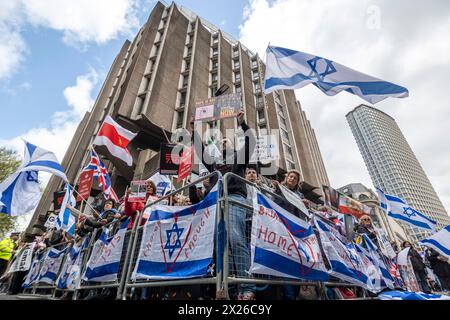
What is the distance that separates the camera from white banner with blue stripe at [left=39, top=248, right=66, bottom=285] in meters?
5.82

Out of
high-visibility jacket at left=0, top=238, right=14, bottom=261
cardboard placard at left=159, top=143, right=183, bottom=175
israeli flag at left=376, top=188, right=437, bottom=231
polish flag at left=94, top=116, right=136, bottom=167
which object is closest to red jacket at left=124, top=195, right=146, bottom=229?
polish flag at left=94, top=116, right=136, bottom=167

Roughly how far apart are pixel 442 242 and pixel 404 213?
3332mm

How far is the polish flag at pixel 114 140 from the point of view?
7984 millimetres

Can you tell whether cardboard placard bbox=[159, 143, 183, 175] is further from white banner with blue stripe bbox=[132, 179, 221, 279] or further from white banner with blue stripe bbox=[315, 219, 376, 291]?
white banner with blue stripe bbox=[315, 219, 376, 291]

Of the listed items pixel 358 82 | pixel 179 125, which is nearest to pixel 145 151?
pixel 179 125

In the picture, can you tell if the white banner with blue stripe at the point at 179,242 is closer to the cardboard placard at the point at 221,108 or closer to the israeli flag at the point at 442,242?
the cardboard placard at the point at 221,108

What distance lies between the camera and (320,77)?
6.38m

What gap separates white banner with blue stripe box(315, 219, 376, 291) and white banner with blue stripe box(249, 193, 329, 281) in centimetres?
44

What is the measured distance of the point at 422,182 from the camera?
111875mm

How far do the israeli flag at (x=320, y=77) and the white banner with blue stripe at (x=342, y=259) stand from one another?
3836 millimetres

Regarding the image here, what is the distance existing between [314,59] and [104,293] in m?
7.26

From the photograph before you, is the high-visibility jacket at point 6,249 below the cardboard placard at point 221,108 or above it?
below

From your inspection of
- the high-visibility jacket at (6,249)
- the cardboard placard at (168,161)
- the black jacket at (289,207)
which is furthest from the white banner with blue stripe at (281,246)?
the high-visibility jacket at (6,249)

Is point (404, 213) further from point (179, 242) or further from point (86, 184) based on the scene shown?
point (86, 184)
